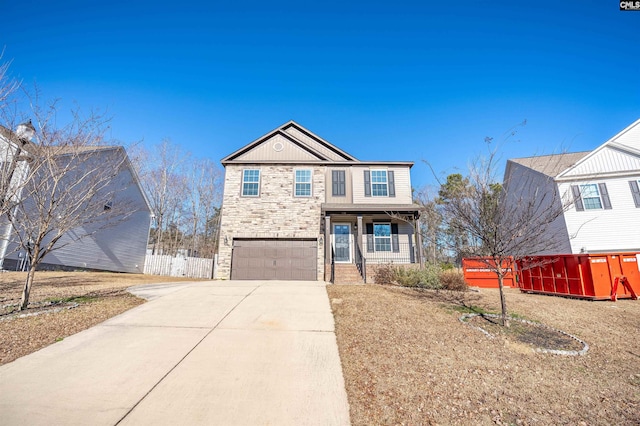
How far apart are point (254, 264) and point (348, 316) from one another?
8.91m

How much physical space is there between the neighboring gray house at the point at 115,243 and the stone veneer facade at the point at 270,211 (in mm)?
5267

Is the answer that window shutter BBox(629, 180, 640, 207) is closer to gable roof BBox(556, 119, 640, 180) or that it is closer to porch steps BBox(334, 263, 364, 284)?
gable roof BBox(556, 119, 640, 180)

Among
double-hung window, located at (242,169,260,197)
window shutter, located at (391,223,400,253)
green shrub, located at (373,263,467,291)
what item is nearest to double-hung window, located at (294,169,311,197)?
double-hung window, located at (242,169,260,197)

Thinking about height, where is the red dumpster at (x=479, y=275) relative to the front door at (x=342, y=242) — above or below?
below

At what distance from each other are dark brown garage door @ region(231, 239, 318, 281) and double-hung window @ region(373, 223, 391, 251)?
125 inches

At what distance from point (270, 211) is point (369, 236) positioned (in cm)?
539

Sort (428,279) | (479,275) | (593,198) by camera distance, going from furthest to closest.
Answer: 1. (593,198)
2. (479,275)
3. (428,279)

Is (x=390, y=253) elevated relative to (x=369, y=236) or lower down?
lower down

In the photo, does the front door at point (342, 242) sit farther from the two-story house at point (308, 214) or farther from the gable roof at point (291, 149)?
the gable roof at point (291, 149)

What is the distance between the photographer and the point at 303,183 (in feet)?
50.0

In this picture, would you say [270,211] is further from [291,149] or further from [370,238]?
[370,238]

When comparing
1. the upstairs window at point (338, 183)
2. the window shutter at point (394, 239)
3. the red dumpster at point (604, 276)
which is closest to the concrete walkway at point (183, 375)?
the red dumpster at point (604, 276)

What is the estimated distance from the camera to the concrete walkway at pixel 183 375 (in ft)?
8.95

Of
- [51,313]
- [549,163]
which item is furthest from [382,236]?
[549,163]
